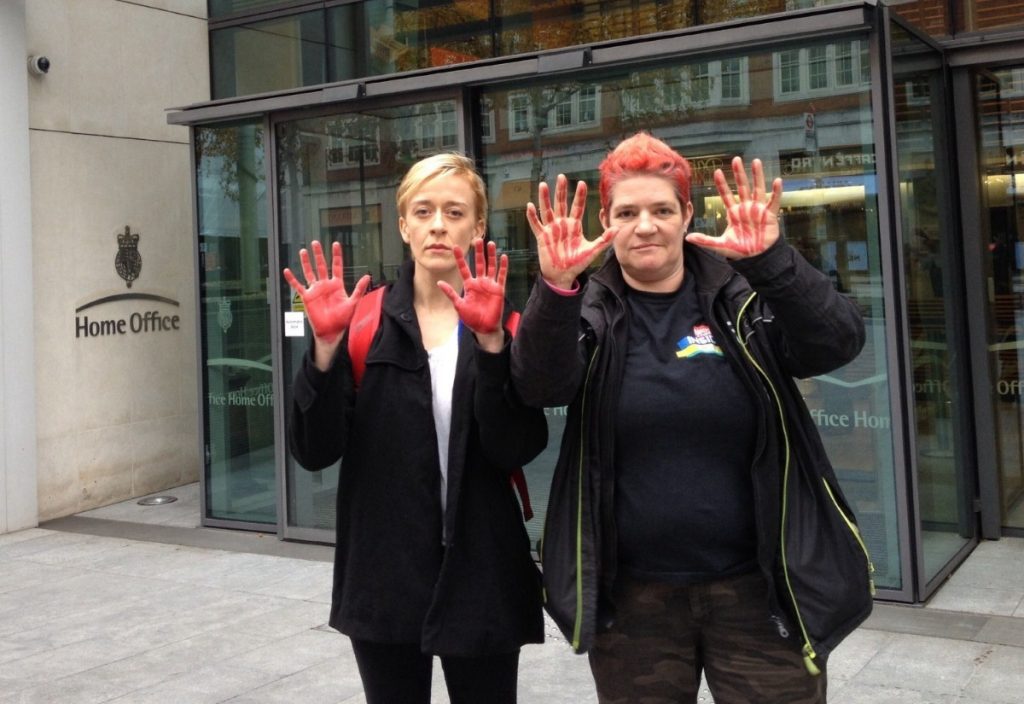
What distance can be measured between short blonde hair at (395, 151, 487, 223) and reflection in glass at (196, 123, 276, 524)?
5.45 m

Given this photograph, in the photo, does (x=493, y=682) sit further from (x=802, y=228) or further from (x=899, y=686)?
(x=802, y=228)

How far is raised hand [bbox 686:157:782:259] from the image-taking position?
241 centimetres

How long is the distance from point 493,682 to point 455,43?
19.5 feet

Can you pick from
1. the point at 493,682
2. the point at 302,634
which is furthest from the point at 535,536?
the point at 493,682

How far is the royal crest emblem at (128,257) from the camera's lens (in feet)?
30.6

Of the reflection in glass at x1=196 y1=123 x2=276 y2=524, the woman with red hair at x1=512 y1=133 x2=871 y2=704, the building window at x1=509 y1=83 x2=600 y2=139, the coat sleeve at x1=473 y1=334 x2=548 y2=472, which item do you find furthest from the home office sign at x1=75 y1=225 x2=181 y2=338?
the woman with red hair at x1=512 y1=133 x2=871 y2=704

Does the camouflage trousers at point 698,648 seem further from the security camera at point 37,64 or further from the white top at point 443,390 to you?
the security camera at point 37,64

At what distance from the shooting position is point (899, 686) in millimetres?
4703

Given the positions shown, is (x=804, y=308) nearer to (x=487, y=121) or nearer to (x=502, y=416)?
(x=502, y=416)

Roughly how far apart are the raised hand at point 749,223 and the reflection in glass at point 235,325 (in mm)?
5943

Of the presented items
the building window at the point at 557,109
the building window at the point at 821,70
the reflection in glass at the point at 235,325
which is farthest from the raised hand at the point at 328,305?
the reflection in glass at the point at 235,325

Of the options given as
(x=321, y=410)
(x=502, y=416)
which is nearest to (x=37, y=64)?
(x=321, y=410)

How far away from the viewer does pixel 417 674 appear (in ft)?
9.05

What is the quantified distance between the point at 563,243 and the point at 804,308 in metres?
0.51
